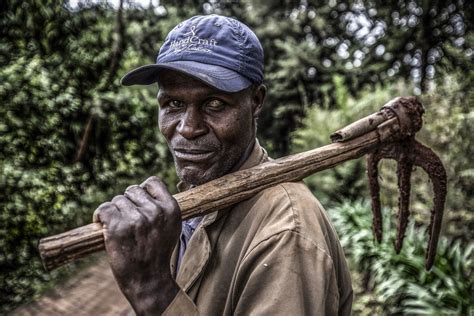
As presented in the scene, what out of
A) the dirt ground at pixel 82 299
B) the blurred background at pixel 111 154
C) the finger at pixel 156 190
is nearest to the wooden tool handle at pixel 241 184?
the finger at pixel 156 190

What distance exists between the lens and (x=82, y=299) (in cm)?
543

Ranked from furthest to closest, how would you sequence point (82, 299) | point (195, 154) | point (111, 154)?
point (111, 154) → point (82, 299) → point (195, 154)

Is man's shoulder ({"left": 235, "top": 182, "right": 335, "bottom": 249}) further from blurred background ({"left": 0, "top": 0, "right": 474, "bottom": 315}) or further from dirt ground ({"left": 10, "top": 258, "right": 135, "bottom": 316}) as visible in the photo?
dirt ground ({"left": 10, "top": 258, "right": 135, "bottom": 316})

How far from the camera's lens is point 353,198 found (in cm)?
915

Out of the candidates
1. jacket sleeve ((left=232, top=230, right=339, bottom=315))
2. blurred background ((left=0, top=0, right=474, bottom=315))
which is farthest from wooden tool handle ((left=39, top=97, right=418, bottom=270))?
blurred background ((left=0, top=0, right=474, bottom=315))

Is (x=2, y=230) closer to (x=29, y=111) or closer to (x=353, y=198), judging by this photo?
(x=29, y=111)

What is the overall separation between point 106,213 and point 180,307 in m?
0.32

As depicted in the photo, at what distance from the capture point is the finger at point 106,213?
126cm

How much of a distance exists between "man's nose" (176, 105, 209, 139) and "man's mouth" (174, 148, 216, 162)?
6 centimetres

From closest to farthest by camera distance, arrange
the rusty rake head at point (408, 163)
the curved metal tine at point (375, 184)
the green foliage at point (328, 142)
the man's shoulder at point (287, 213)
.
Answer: the man's shoulder at point (287, 213) → the rusty rake head at point (408, 163) → the curved metal tine at point (375, 184) → the green foliage at point (328, 142)

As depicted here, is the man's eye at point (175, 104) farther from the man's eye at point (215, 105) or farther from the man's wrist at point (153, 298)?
the man's wrist at point (153, 298)

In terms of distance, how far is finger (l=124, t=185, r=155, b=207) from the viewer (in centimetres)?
129

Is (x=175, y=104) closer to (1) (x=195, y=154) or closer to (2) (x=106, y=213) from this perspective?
(1) (x=195, y=154)

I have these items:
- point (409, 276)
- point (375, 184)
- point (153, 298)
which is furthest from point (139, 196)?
point (409, 276)
